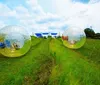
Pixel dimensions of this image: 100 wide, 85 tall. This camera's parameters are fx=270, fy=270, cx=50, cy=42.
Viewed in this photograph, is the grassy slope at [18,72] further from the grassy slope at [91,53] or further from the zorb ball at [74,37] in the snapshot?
the zorb ball at [74,37]

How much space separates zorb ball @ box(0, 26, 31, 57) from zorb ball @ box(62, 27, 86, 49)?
7.02m

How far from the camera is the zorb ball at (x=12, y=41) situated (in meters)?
19.1

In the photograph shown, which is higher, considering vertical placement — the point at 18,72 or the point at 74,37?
the point at 74,37

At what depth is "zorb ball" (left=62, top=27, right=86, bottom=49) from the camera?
25.9m

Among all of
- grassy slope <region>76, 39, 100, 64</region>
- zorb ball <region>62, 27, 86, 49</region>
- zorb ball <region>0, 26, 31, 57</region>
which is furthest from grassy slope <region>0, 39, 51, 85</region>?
zorb ball <region>62, 27, 86, 49</region>

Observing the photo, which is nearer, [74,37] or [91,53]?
[91,53]

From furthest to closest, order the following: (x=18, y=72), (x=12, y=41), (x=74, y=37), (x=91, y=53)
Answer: (x=74, y=37) → (x=91, y=53) → (x=12, y=41) → (x=18, y=72)

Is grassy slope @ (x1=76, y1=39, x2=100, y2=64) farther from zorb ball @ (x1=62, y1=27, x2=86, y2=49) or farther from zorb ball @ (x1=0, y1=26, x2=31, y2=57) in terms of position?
zorb ball @ (x1=0, y1=26, x2=31, y2=57)

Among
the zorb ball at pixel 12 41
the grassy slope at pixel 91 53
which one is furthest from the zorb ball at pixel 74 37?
the zorb ball at pixel 12 41

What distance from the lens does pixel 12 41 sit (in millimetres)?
19156

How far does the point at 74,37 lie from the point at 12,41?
27.4ft

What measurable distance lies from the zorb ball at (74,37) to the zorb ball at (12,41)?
7016 mm

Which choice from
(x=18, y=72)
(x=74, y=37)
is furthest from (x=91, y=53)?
(x=18, y=72)

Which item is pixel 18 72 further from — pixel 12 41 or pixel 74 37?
pixel 74 37
